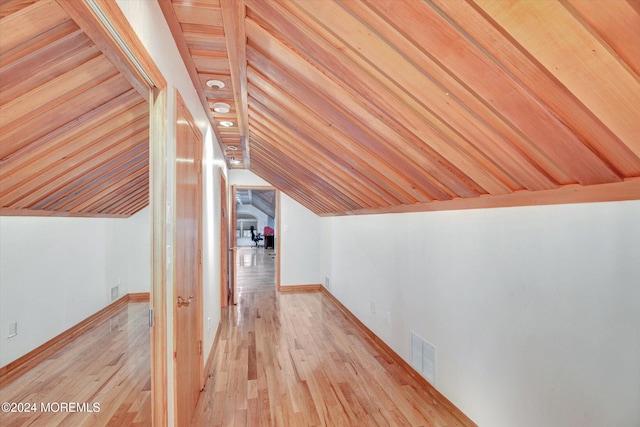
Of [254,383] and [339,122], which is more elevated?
[339,122]

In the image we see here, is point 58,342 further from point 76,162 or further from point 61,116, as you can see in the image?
point 61,116

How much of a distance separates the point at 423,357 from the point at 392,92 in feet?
6.86

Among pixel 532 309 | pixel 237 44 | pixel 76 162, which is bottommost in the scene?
pixel 532 309

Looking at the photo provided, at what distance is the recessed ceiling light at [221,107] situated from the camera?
8.50 ft

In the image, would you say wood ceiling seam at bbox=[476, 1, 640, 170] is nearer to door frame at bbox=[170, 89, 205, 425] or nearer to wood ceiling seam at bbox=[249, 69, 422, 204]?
wood ceiling seam at bbox=[249, 69, 422, 204]

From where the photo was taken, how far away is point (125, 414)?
209cm

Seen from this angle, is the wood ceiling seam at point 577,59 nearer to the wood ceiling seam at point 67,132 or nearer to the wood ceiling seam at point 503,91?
the wood ceiling seam at point 503,91

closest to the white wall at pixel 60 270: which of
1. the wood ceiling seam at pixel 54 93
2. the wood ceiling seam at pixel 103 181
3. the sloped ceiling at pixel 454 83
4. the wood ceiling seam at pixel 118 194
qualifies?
the wood ceiling seam at pixel 118 194

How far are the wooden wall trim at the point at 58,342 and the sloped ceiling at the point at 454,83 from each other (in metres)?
2.00

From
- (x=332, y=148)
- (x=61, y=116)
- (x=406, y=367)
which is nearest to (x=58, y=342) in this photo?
(x=61, y=116)

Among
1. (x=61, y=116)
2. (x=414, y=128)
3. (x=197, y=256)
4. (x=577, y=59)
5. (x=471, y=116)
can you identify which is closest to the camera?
(x=577, y=59)

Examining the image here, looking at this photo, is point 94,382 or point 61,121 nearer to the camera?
point 61,121

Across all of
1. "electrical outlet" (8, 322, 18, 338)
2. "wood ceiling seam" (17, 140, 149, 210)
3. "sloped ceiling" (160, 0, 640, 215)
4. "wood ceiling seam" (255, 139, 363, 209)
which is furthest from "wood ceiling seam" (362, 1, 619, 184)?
"electrical outlet" (8, 322, 18, 338)

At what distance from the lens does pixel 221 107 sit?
264 cm
